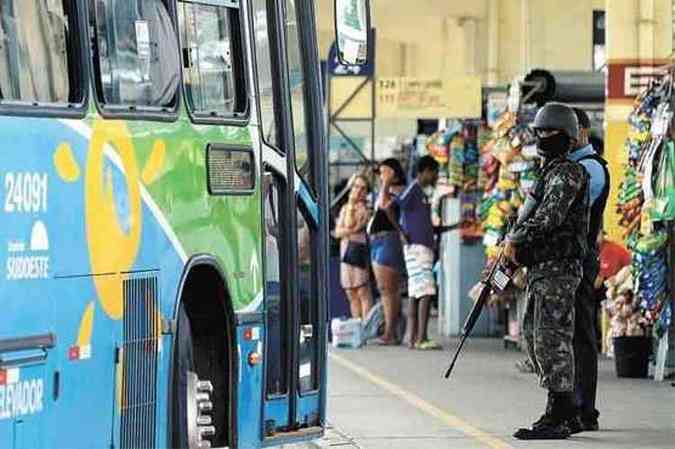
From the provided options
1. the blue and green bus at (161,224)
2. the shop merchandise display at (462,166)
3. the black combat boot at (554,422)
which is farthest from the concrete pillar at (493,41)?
Result: the blue and green bus at (161,224)

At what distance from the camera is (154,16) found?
28.8ft

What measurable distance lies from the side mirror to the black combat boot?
278 centimetres

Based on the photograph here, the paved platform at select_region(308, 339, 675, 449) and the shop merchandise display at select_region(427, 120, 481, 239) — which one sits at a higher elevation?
the shop merchandise display at select_region(427, 120, 481, 239)

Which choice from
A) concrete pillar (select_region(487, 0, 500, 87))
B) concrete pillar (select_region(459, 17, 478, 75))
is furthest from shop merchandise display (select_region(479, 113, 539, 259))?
concrete pillar (select_region(459, 17, 478, 75))

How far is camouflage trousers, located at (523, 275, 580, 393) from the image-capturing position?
1227 cm

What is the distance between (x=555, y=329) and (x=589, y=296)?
652 millimetres

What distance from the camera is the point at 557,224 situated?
12.1m

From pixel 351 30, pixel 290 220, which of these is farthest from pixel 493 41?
pixel 290 220

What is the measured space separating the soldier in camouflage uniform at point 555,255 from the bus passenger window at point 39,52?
4891 millimetres

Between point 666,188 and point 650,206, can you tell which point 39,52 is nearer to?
point 666,188

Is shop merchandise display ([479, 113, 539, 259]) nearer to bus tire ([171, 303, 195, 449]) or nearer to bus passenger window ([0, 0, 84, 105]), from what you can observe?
bus tire ([171, 303, 195, 449])

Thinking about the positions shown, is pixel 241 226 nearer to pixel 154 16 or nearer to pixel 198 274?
pixel 198 274

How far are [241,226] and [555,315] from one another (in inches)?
120

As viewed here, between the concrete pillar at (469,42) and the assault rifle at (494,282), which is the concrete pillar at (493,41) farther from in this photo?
the assault rifle at (494,282)
